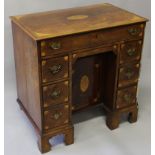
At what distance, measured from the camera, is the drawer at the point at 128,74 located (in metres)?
2.23

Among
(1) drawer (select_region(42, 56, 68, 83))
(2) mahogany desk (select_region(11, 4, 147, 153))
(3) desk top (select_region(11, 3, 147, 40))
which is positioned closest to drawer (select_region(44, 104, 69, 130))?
(2) mahogany desk (select_region(11, 4, 147, 153))

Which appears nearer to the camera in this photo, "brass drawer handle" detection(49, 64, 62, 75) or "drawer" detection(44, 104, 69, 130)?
"brass drawer handle" detection(49, 64, 62, 75)

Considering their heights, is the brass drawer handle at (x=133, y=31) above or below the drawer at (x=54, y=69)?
above

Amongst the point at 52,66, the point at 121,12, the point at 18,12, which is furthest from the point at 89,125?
the point at 18,12

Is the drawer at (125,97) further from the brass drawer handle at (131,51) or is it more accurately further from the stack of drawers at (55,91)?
the stack of drawers at (55,91)

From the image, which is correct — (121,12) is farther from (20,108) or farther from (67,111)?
(20,108)

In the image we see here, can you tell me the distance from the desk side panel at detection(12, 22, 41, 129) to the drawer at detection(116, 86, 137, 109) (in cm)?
58

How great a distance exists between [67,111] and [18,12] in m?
0.96

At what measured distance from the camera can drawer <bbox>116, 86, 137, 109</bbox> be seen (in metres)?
2.31

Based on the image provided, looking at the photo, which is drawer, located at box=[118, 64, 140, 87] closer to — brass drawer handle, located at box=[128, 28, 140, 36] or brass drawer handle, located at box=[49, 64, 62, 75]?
brass drawer handle, located at box=[128, 28, 140, 36]

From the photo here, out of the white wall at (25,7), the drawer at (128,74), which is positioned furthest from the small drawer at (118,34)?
the white wall at (25,7)

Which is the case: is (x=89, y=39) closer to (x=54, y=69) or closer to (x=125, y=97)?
(x=54, y=69)

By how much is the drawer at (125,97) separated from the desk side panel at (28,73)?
58 centimetres

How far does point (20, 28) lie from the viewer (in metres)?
2.05
